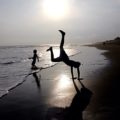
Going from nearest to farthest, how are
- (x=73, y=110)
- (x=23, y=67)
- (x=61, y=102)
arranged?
(x=73, y=110) → (x=61, y=102) → (x=23, y=67)

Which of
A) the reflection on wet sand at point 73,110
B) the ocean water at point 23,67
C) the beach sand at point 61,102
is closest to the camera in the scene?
the reflection on wet sand at point 73,110

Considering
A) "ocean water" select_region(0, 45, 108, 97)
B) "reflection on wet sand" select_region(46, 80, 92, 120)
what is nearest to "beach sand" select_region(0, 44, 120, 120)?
"reflection on wet sand" select_region(46, 80, 92, 120)

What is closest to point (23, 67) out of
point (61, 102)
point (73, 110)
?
point (61, 102)

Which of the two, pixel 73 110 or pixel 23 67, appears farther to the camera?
pixel 23 67

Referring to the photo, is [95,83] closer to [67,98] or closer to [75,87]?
[75,87]

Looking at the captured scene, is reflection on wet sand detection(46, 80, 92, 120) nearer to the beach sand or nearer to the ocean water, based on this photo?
the beach sand

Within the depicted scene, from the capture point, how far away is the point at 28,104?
34.8 ft

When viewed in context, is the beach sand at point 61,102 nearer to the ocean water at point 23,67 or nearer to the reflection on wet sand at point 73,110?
the reflection on wet sand at point 73,110

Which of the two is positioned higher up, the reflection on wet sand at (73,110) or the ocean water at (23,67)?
the reflection on wet sand at (73,110)

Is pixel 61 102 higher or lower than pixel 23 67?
higher

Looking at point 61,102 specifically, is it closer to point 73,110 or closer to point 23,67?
point 73,110

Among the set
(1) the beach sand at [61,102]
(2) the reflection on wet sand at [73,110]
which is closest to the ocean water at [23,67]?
(1) the beach sand at [61,102]

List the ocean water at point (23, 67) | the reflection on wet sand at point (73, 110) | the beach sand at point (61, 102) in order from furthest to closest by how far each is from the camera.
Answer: the ocean water at point (23, 67), the beach sand at point (61, 102), the reflection on wet sand at point (73, 110)

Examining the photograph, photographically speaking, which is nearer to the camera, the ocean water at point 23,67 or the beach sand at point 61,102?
the beach sand at point 61,102
